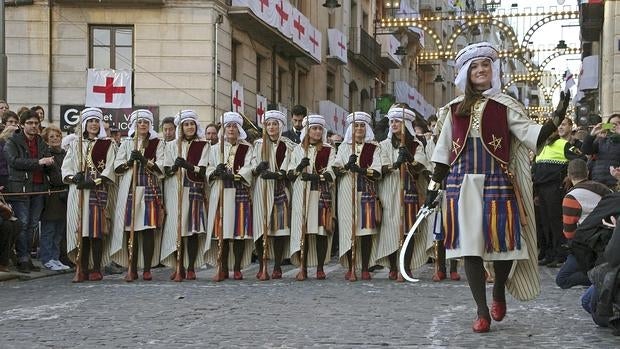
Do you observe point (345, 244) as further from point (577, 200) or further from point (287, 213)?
point (577, 200)

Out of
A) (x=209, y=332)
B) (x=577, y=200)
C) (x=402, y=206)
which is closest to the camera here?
(x=209, y=332)

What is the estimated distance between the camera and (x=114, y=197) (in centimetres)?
1240

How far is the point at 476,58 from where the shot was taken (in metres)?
7.40

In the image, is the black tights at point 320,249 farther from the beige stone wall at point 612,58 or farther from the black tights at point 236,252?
the beige stone wall at point 612,58

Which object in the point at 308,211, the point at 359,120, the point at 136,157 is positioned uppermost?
the point at 359,120

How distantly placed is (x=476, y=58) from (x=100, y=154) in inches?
231

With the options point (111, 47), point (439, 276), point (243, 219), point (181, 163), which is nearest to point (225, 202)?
point (243, 219)

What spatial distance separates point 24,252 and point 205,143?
272 cm

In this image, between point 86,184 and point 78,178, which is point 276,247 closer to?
point 86,184

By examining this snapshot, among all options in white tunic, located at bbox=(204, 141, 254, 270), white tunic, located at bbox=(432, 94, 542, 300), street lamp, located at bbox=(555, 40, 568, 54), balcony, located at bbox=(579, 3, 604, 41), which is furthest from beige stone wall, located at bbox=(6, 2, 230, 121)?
white tunic, located at bbox=(432, 94, 542, 300)

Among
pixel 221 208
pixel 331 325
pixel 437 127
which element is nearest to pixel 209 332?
pixel 331 325

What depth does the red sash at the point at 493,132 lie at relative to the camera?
7.26 metres

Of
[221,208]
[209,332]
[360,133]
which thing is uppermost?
[360,133]

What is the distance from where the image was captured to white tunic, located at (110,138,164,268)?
12.1 metres
